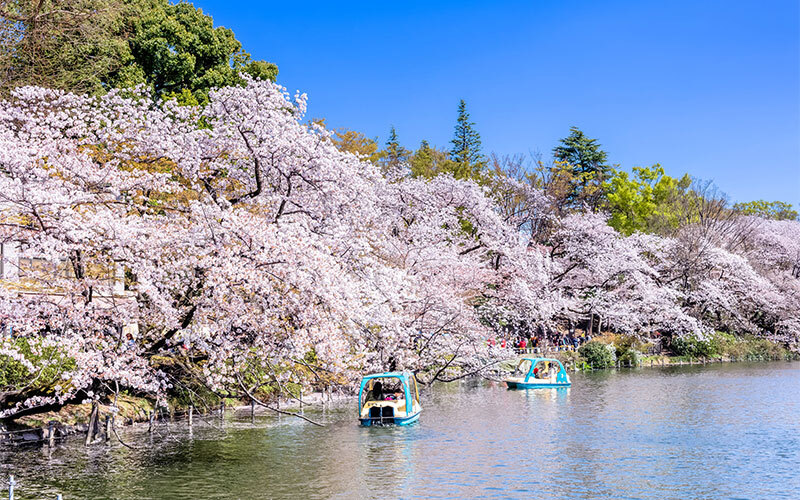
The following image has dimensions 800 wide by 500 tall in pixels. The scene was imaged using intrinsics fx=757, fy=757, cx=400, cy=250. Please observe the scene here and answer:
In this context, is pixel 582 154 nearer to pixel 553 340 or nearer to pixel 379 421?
pixel 553 340

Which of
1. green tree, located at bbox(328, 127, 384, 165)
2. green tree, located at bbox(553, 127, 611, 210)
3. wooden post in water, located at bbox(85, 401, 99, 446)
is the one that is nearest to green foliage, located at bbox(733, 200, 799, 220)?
green tree, located at bbox(553, 127, 611, 210)

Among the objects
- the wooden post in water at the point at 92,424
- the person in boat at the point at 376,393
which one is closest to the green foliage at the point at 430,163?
the person in boat at the point at 376,393

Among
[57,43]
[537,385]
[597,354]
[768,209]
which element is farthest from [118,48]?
[768,209]

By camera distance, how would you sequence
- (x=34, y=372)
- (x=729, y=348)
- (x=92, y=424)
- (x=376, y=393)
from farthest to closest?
1. (x=729, y=348)
2. (x=376, y=393)
3. (x=92, y=424)
4. (x=34, y=372)

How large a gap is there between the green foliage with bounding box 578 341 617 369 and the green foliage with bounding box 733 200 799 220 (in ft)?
152

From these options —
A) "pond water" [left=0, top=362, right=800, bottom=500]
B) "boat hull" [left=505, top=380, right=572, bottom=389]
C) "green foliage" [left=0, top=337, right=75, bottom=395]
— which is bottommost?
"pond water" [left=0, top=362, right=800, bottom=500]

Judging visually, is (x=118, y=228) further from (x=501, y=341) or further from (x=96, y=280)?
(x=501, y=341)

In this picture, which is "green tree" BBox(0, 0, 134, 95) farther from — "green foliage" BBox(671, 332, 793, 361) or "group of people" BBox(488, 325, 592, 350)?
"green foliage" BBox(671, 332, 793, 361)

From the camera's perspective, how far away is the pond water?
59.2ft

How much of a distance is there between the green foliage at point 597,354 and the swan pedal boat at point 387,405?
25751mm

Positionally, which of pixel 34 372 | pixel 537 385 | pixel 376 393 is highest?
pixel 34 372

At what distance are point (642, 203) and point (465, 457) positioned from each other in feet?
157

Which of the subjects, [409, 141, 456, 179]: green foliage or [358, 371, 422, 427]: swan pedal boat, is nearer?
[358, 371, 422, 427]: swan pedal boat

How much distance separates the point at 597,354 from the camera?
168 feet
